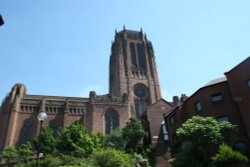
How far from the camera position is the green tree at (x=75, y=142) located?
2950 centimetres

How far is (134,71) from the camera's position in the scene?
65312mm

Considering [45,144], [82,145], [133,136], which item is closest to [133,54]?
[133,136]

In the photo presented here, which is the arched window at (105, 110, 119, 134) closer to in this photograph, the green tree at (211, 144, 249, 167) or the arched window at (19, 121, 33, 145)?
the arched window at (19, 121, 33, 145)

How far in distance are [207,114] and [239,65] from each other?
589 cm

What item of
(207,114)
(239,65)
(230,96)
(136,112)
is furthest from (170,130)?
(136,112)

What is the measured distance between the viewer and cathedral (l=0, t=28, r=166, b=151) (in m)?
44.0

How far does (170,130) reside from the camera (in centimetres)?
3073

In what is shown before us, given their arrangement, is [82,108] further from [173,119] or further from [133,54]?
[133,54]

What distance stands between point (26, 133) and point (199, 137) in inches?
1445

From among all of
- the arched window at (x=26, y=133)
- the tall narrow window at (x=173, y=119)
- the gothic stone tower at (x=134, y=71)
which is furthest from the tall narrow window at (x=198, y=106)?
the arched window at (x=26, y=133)

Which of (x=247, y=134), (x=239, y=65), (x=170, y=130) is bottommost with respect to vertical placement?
(x=247, y=134)

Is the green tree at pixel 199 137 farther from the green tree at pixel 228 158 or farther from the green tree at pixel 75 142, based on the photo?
the green tree at pixel 75 142

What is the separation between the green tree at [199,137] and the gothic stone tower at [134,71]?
34.7 metres

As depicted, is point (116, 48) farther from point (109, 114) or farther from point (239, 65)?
point (239, 65)
